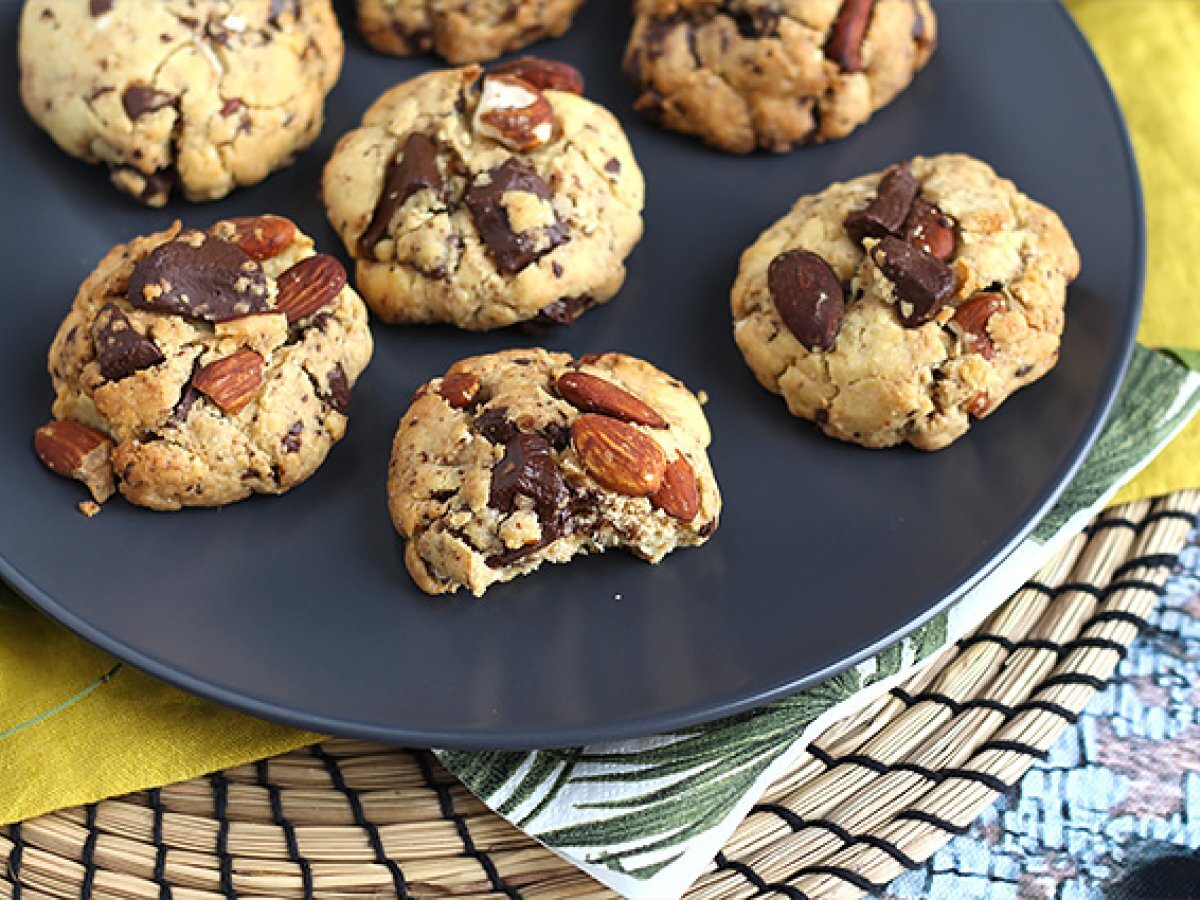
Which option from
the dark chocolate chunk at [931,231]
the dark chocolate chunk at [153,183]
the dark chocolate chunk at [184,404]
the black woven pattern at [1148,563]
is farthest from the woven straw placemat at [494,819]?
the dark chocolate chunk at [153,183]

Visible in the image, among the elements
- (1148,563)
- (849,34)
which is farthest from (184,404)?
(1148,563)

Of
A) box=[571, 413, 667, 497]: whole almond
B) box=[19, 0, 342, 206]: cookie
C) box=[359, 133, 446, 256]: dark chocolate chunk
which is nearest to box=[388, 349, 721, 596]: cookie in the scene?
box=[571, 413, 667, 497]: whole almond

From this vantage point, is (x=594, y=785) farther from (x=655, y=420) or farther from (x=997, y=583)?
(x=997, y=583)

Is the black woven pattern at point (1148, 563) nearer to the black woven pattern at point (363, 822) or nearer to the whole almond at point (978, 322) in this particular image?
the whole almond at point (978, 322)

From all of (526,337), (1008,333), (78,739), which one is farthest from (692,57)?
(78,739)

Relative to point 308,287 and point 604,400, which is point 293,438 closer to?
point 308,287

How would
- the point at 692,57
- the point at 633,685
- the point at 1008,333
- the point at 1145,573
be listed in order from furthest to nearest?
1. the point at 692,57
2. the point at 1145,573
3. the point at 1008,333
4. the point at 633,685
